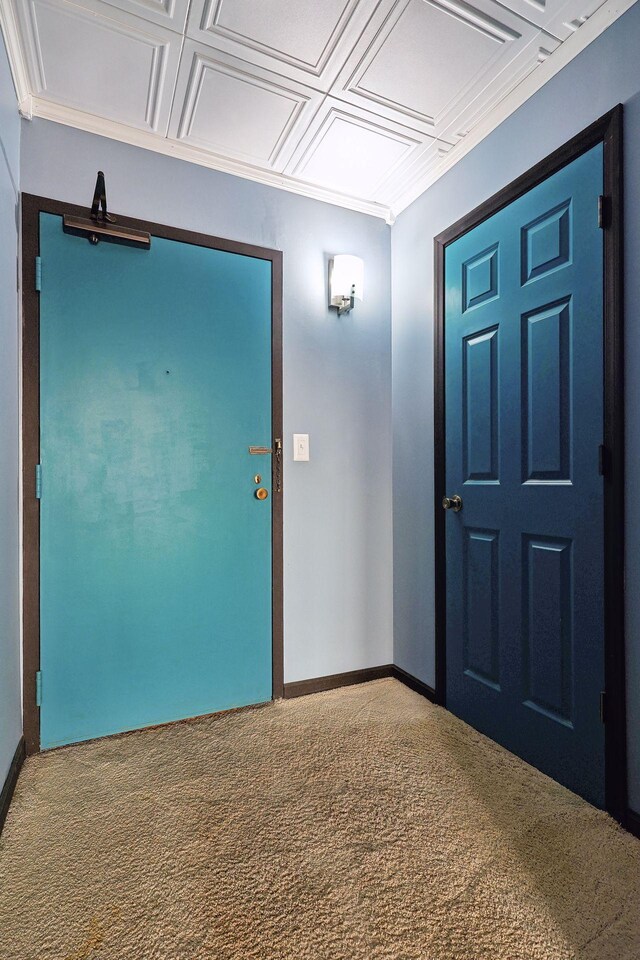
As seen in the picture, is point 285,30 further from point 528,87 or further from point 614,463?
point 614,463

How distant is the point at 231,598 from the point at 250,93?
1991mm

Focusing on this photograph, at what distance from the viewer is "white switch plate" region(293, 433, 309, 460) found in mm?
2320

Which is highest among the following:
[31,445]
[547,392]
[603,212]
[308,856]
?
[603,212]

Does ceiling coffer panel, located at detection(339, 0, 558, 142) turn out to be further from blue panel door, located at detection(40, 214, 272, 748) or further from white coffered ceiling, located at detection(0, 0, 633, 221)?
blue panel door, located at detection(40, 214, 272, 748)

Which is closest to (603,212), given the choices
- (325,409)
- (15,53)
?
(325,409)

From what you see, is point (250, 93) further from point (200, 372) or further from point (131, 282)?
point (200, 372)

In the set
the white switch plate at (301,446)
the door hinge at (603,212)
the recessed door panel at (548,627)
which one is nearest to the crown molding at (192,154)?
the white switch plate at (301,446)

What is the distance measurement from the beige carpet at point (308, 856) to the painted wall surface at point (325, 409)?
618 mm

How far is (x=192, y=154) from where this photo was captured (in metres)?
2.08

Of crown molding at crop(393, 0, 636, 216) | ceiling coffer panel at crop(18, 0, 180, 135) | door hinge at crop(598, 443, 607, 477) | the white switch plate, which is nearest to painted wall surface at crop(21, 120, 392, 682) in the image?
the white switch plate

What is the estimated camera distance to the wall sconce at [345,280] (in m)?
2.35

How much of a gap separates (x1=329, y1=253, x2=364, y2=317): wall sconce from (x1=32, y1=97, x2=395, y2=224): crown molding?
32 cm

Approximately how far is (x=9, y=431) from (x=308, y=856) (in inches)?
63.1

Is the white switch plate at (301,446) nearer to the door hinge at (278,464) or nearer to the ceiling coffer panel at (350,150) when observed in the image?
the door hinge at (278,464)
